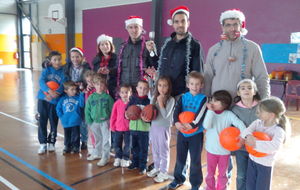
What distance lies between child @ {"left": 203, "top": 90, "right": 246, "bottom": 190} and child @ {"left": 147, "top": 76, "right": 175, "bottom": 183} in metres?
0.57

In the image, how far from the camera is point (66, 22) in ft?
49.0

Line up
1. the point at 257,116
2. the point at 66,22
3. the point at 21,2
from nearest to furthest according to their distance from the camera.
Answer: the point at 257,116, the point at 66,22, the point at 21,2

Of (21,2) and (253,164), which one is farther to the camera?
(21,2)

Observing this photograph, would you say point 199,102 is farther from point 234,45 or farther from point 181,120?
point 234,45

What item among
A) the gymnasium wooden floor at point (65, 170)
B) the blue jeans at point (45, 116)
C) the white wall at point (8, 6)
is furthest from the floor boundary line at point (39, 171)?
the white wall at point (8, 6)

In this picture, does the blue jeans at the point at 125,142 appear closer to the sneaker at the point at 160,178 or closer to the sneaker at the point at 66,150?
the sneaker at the point at 160,178

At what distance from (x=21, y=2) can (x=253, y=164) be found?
789 inches

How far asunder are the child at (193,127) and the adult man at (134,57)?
0.77m

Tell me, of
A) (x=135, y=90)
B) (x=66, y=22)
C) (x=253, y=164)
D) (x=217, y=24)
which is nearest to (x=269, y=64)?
(x=217, y=24)

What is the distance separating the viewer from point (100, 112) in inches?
135

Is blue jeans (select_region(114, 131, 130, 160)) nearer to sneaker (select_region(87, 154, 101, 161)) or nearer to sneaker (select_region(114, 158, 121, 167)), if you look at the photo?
sneaker (select_region(114, 158, 121, 167))

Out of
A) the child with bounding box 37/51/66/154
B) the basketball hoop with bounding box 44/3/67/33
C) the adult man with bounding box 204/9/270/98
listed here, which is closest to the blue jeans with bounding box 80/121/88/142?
the child with bounding box 37/51/66/154

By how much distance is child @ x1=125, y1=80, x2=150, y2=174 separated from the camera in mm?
3109

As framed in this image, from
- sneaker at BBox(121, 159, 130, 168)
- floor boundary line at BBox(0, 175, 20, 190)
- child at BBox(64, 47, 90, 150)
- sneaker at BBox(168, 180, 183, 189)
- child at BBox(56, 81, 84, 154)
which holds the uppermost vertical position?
child at BBox(64, 47, 90, 150)
